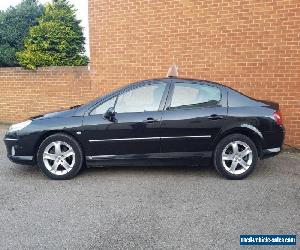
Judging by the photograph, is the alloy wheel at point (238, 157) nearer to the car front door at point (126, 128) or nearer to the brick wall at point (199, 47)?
the car front door at point (126, 128)

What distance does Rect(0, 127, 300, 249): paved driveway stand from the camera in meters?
3.49

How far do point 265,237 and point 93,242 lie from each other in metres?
1.68

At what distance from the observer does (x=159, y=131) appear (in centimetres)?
516

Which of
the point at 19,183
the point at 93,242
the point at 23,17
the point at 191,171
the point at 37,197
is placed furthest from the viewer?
the point at 23,17

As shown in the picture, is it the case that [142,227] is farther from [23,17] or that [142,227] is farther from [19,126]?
[23,17]

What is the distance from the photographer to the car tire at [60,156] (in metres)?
5.18

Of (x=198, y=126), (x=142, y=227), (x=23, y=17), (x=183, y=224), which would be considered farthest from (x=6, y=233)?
(x=23, y=17)

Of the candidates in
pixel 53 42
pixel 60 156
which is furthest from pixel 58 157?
pixel 53 42

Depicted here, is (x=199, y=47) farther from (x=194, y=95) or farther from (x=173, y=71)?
(x=194, y=95)

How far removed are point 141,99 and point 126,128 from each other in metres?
0.51

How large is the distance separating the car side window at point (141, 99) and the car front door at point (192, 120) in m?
0.18

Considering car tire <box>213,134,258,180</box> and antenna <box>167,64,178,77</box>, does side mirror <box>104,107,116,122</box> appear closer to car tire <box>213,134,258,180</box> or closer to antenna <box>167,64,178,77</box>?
car tire <box>213,134,258,180</box>

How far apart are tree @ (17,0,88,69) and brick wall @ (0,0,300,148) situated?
1.83 ft

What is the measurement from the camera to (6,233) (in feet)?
11.8
